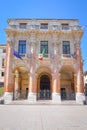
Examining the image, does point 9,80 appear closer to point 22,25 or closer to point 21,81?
point 21,81

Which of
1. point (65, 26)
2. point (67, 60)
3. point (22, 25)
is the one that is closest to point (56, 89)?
point (67, 60)

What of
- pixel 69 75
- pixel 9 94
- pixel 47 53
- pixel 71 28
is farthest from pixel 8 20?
pixel 69 75

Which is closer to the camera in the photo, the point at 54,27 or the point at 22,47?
the point at 22,47

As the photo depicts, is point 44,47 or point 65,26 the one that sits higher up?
point 65,26

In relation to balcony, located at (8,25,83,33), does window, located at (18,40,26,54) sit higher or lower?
lower

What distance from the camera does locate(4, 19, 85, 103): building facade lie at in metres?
27.3

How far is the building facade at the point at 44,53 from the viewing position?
2733cm

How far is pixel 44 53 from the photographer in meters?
27.8

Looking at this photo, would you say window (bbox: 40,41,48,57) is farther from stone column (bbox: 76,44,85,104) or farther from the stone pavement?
the stone pavement

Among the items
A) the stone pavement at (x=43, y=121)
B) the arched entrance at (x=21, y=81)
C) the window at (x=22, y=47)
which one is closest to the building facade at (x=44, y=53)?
the window at (x=22, y=47)

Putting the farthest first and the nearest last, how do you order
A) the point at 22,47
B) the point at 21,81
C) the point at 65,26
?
the point at 21,81
the point at 65,26
the point at 22,47

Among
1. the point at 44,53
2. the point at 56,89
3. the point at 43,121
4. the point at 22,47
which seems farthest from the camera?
the point at 22,47

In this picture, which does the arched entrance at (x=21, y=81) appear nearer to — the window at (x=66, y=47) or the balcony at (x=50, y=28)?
the balcony at (x=50, y=28)

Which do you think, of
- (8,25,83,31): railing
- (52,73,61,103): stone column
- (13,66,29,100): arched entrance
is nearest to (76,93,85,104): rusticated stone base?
(52,73,61,103): stone column
